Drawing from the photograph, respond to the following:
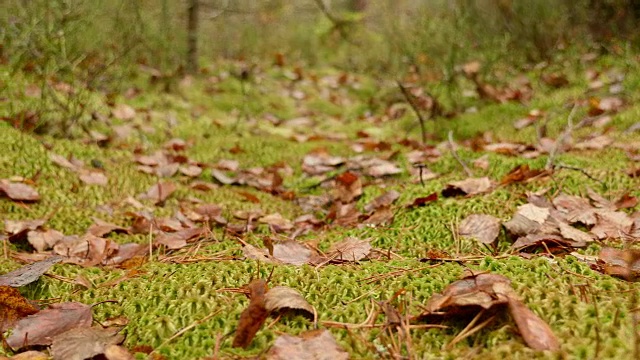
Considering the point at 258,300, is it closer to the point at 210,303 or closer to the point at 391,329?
the point at 210,303

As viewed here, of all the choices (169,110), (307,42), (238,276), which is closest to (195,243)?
(238,276)

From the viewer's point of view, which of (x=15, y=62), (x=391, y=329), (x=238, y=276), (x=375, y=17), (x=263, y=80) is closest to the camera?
(x=391, y=329)

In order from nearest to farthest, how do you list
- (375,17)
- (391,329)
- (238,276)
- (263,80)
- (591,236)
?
(391,329) → (238,276) → (591,236) → (263,80) → (375,17)

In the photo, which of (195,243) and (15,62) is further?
(15,62)

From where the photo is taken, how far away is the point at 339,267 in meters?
1.69

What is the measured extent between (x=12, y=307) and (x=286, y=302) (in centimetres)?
83

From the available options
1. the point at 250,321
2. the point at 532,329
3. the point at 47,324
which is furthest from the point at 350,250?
the point at 47,324

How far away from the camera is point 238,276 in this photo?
1.58 meters

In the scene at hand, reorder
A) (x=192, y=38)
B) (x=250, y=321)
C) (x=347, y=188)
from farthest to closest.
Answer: (x=192, y=38) → (x=347, y=188) → (x=250, y=321)

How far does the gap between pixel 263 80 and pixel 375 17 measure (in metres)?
4.23

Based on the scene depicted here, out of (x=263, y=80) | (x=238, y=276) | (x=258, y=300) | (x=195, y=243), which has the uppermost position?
(x=258, y=300)

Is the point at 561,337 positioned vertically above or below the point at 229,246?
above

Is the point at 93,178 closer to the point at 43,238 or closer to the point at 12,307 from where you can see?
the point at 43,238

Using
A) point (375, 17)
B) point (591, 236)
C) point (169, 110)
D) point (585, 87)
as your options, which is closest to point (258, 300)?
point (591, 236)
